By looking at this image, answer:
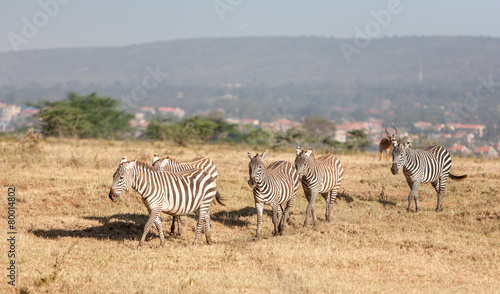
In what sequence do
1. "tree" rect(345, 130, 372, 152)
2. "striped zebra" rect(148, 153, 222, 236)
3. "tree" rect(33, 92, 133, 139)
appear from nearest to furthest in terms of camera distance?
1. "striped zebra" rect(148, 153, 222, 236)
2. "tree" rect(33, 92, 133, 139)
3. "tree" rect(345, 130, 372, 152)

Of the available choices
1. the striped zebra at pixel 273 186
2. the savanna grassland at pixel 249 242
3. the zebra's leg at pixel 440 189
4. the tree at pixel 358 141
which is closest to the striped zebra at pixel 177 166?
the savanna grassland at pixel 249 242

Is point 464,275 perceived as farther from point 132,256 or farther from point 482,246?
point 132,256

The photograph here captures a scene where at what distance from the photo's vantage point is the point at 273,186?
465 inches

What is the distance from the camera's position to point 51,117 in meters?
36.0

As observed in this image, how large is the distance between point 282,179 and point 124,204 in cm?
455

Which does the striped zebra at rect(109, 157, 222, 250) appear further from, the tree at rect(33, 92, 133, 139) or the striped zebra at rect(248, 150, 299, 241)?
the tree at rect(33, 92, 133, 139)

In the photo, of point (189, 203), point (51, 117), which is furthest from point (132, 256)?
point (51, 117)

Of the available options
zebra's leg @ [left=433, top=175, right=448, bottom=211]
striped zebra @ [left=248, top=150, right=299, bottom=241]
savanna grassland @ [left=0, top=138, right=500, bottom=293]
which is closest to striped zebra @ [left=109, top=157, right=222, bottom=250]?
savanna grassland @ [left=0, top=138, right=500, bottom=293]

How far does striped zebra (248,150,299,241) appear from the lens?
37.2 feet

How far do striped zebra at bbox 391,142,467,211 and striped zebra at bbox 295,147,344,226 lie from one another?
162 cm

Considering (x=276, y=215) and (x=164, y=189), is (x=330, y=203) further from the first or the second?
(x=164, y=189)

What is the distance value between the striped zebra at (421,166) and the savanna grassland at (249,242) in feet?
2.04

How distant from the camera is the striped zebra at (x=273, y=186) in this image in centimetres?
1133

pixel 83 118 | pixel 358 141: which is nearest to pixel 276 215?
pixel 358 141
